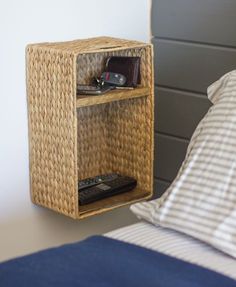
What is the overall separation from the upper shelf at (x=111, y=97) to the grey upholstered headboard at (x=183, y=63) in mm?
186

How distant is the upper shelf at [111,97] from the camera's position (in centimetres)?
174

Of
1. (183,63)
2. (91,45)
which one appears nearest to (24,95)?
(91,45)

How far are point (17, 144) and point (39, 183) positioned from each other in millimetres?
133

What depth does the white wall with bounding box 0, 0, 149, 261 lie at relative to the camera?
1.76 meters

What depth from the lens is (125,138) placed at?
6.68 feet

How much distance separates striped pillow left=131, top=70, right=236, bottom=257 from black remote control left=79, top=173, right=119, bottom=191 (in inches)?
18.9

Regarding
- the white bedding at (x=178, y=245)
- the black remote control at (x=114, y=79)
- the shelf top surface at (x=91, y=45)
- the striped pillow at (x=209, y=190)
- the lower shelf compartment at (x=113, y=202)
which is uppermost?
the shelf top surface at (x=91, y=45)

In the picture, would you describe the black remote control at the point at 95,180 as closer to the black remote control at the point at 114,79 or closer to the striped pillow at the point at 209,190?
the black remote control at the point at 114,79

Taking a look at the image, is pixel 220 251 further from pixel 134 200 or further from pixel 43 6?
pixel 43 6

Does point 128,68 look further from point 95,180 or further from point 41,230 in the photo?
point 41,230

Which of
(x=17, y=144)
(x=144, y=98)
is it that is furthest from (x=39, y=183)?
(x=144, y=98)

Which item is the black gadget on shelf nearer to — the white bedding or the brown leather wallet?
the brown leather wallet

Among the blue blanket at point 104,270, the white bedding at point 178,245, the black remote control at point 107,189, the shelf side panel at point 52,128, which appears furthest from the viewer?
the black remote control at point 107,189

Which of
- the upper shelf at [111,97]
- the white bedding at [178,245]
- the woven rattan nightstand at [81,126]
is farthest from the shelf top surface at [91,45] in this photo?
the white bedding at [178,245]
